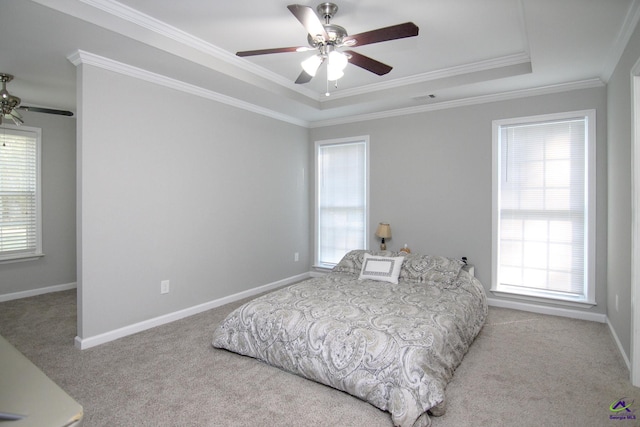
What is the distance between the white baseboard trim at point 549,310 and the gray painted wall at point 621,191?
0.24m

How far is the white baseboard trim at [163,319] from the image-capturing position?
9.80ft

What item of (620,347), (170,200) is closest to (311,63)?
(170,200)

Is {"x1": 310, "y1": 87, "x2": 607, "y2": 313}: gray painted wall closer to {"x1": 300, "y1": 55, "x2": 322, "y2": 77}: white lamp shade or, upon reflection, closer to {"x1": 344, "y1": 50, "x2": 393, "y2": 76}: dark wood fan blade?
{"x1": 344, "y1": 50, "x2": 393, "y2": 76}: dark wood fan blade

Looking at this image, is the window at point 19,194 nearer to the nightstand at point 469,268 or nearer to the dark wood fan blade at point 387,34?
the dark wood fan blade at point 387,34

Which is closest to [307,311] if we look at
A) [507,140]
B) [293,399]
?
[293,399]

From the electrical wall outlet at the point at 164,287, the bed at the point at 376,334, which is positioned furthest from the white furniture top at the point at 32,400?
the electrical wall outlet at the point at 164,287

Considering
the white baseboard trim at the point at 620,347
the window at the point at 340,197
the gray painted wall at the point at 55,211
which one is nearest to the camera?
the white baseboard trim at the point at 620,347

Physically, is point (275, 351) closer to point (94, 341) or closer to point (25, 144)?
point (94, 341)

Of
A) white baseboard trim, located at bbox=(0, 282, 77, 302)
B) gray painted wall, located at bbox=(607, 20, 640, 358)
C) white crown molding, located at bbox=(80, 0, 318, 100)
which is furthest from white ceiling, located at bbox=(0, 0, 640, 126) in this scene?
white baseboard trim, located at bbox=(0, 282, 77, 302)

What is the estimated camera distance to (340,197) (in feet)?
17.2

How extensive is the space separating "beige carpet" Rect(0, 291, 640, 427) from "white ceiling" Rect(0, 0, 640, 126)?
241cm

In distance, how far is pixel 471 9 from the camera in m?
2.56

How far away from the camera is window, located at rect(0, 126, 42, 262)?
4391mm

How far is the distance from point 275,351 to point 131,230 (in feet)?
5.86
